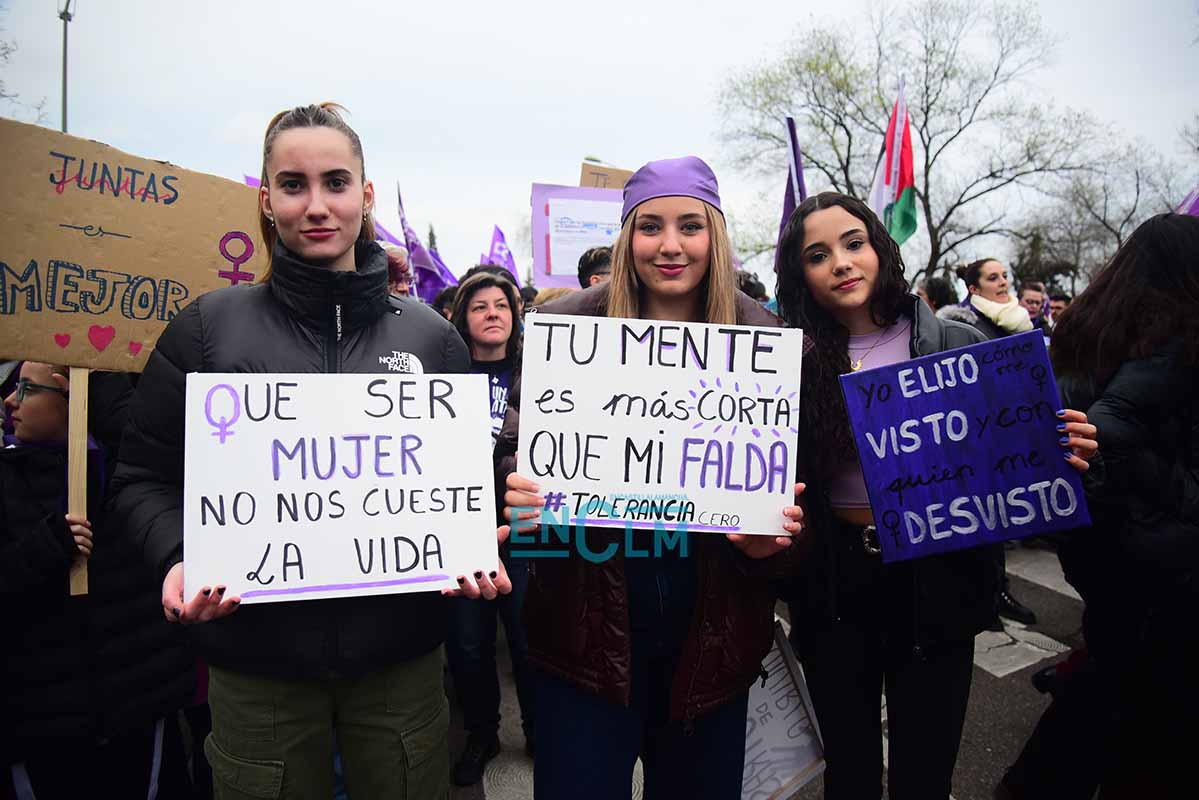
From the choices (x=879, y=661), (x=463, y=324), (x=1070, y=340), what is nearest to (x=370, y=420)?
(x=879, y=661)

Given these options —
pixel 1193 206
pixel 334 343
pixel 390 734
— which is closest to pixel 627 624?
pixel 390 734

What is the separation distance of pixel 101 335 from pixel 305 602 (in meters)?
1.21

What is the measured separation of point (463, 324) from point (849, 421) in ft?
7.29

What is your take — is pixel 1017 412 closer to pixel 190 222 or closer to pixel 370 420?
pixel 370 420

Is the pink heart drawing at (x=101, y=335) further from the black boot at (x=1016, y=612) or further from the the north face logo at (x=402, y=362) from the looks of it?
Result: the black boot at (x=1016, y=612)

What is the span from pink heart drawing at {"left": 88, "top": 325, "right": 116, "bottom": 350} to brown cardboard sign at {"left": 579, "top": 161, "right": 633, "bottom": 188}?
11.6 feet

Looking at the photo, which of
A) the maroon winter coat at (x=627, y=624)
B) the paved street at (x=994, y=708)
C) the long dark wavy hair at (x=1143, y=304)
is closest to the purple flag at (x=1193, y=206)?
the long dark wavy hair at (x=1143, y=304)

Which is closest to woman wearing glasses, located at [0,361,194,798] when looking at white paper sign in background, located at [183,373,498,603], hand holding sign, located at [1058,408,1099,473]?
white paper sign in background, located at [183,373,498,603]

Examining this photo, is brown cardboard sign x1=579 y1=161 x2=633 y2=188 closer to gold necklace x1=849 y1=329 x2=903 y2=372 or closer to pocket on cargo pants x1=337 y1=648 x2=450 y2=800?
gold necklace x1=849 y1=329 x2=903 y2=372

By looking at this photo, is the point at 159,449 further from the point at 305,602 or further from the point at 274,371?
the point at 305,602

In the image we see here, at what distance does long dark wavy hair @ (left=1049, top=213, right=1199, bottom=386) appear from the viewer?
2066 mm

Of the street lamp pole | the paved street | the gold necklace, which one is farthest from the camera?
the street lamp pole

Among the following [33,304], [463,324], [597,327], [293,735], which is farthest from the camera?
[463,324]

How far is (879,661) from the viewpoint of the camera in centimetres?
190
